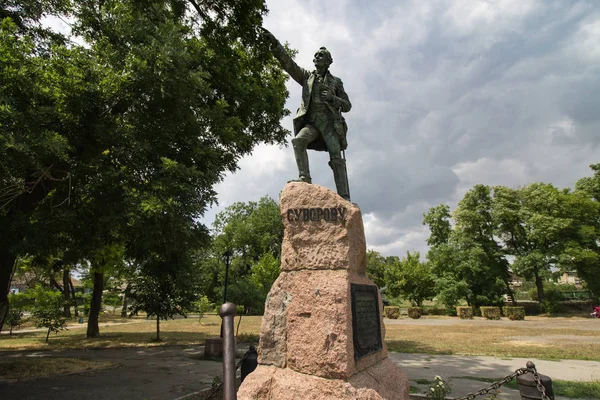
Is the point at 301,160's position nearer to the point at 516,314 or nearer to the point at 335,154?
the point at 335,154

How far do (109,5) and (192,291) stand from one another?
10468 millimetres

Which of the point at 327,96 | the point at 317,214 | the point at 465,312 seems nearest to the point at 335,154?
the point at 327,96

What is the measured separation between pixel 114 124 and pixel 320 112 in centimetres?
629

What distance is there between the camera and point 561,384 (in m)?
6.70

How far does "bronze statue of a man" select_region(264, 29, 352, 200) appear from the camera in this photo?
538cm

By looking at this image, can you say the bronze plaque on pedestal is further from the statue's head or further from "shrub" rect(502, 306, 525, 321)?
"shrub" rect(502, 306, 525, 321)

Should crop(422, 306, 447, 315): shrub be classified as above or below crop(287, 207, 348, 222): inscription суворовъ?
below

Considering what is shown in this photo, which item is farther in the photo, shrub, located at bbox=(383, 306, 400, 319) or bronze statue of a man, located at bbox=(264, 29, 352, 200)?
shrub, located at bbox=(383, 306, 400, 319)

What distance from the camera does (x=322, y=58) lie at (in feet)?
18.0

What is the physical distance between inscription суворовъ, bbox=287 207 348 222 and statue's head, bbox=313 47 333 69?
2.47m

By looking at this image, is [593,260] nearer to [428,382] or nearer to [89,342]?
[428,382]

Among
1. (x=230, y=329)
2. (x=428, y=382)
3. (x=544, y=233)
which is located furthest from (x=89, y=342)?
(x=544, y=233)

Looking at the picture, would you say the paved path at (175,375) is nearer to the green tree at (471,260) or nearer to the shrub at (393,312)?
the shrub at (393,312)

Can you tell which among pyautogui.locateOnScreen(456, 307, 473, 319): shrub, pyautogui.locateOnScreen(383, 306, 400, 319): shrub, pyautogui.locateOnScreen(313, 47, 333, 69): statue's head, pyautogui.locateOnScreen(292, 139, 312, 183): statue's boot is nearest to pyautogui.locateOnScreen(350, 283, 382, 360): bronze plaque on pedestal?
pyautogui.locateOnScreen(292, 139, 312, 183): statue's boot
